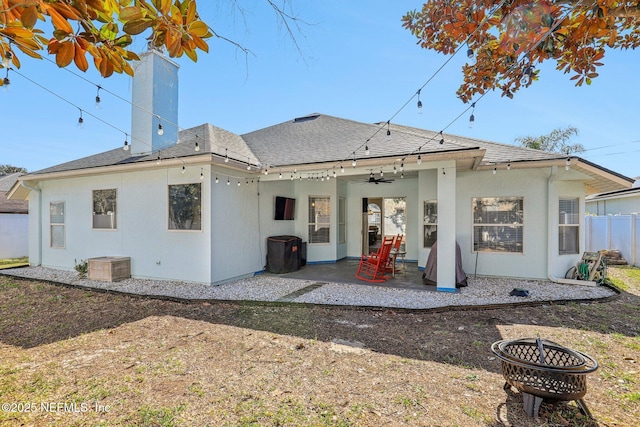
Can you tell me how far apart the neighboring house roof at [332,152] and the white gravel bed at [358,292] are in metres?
2.60

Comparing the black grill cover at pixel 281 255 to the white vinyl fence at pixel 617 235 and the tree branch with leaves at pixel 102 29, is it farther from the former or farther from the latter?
the white vinyl fence at pixel 617 235

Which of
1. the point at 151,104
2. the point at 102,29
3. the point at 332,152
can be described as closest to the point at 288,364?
the point at 102,29

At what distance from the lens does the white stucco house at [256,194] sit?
20.7 ft

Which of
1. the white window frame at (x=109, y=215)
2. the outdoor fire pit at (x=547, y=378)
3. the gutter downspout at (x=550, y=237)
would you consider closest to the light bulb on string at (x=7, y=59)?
the outdoor fire pit at (x=547, y=378)

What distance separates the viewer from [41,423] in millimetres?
2164

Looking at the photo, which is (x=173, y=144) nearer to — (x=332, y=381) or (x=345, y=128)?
(x=345, y=128)

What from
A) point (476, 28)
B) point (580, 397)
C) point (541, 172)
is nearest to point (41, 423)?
point (580, 397)

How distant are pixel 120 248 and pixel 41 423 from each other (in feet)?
20.5

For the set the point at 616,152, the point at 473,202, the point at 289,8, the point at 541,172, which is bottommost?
the point at 473,202

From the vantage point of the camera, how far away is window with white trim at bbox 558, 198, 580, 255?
7.03 metres

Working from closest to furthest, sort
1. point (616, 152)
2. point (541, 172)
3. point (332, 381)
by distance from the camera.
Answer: point (332, 381) < point (541, 172) < point (616, 152)

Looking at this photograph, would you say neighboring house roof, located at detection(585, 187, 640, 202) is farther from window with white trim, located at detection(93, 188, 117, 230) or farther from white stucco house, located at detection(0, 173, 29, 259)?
white stucco house, located at detection(0, 173, 29, 259)

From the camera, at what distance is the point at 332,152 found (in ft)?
23.7

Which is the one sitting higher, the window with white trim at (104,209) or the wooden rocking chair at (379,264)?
the window with white trim at (104,209)
